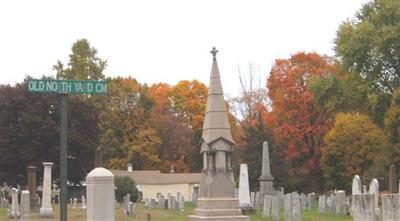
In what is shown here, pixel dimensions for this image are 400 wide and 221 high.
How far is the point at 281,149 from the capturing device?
192 feet

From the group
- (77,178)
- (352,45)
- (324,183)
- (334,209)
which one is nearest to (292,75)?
(324,183)

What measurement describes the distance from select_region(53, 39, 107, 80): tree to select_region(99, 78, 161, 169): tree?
9.29ft

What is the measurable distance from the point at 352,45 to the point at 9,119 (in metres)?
Answer: 23.8

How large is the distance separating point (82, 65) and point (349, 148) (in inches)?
1024

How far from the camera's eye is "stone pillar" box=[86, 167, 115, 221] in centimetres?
1162

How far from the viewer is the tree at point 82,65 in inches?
2539

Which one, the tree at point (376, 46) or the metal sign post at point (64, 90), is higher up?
the tree at point (376, 46)

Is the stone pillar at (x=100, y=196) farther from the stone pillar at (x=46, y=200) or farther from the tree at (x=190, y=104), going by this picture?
the tree at (x=190, y=104)

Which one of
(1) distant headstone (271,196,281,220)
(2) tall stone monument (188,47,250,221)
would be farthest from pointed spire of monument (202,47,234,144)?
(1) distant headstone (271,196,281,220)

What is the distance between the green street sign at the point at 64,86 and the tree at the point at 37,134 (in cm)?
3724

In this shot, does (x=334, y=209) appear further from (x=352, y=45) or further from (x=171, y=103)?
(x=171, y=103)

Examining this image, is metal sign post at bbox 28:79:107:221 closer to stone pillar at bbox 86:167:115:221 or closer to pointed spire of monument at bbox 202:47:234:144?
stone pillar at bbox 86:167:115:221

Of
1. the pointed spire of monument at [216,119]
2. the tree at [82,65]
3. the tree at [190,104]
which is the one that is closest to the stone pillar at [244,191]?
the pointed spire of monument at [216,119]

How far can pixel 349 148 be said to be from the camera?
5141 cm
